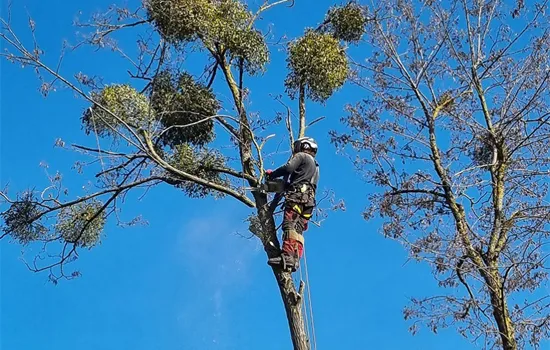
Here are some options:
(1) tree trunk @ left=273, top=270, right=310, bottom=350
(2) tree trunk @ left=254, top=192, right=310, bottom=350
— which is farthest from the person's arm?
(1) tree trunk @ left=273, top=270, right=310, bottom=350

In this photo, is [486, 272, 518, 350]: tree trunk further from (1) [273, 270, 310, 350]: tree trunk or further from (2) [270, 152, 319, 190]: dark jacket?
(1) [273, 270, 310, 350]: tree trunk

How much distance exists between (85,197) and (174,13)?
1.58 metres

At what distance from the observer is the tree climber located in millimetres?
5609

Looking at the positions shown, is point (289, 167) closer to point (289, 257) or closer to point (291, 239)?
point (291, 239)

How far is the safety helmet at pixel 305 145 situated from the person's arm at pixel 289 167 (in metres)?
0.15

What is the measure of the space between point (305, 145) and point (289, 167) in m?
0.29

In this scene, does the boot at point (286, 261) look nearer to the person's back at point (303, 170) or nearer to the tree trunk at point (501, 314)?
the person's back at point (303, 170)

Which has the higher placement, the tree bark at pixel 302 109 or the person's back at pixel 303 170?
the tree bark at pixel 302 109

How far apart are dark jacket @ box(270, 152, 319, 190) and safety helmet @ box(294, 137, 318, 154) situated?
0.11m

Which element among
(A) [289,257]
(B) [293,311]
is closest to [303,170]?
(A) [289,257]

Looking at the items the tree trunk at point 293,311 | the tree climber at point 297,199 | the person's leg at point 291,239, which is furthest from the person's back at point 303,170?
the tree trunk at point 293,311

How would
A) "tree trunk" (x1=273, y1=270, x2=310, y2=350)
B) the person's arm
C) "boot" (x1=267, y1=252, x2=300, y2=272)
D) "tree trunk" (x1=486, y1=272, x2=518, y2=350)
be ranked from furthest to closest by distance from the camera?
"tree trunk" (x1=486, y1=272, x2=518, y2=350) → the person's arm → "boot" (x1=267, y1=252, x2=300, y2=272) → "tree trunk" (x1=273, y1=270, x2=310, y2=350)

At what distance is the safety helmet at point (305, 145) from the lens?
236 inches

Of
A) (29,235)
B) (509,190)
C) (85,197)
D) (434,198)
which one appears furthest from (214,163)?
(509,190)
